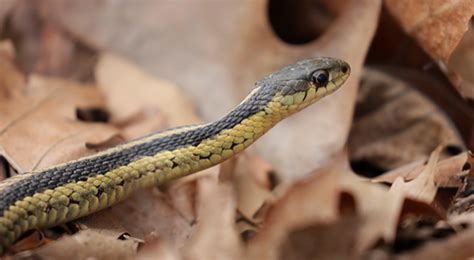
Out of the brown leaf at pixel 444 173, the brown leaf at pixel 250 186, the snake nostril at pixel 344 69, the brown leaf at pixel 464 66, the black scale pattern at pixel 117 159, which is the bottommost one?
the brown leaf at pixel 250 186

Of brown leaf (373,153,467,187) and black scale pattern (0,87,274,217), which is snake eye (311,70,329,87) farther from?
brown leaf (373,153,467,187)

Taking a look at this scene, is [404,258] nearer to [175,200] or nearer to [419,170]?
[419,170]

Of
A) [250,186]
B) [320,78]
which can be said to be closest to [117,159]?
[250,186]

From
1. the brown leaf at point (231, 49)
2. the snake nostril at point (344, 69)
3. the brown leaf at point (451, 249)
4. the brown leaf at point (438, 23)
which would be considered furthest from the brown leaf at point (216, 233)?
the brown leaf at point (438, 23)

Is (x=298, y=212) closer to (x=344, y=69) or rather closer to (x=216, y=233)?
(x=216, y=233)

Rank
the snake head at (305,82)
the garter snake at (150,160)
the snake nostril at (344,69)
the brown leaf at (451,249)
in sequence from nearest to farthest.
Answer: the brown leaf at (451,249), the garter snake at (150,160), the snake head at (305,82), the snake nostril at (344,69)

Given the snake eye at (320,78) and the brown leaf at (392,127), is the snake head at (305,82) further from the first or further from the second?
the brown leaf at (392,127)

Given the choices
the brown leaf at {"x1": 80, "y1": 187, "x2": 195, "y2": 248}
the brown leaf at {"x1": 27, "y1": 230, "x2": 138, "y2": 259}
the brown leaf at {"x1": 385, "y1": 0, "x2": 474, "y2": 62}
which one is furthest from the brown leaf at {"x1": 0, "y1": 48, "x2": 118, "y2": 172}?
the brown leaf at {"x1": 385, "y1": 0, "x2": 474, "y2": 62}
